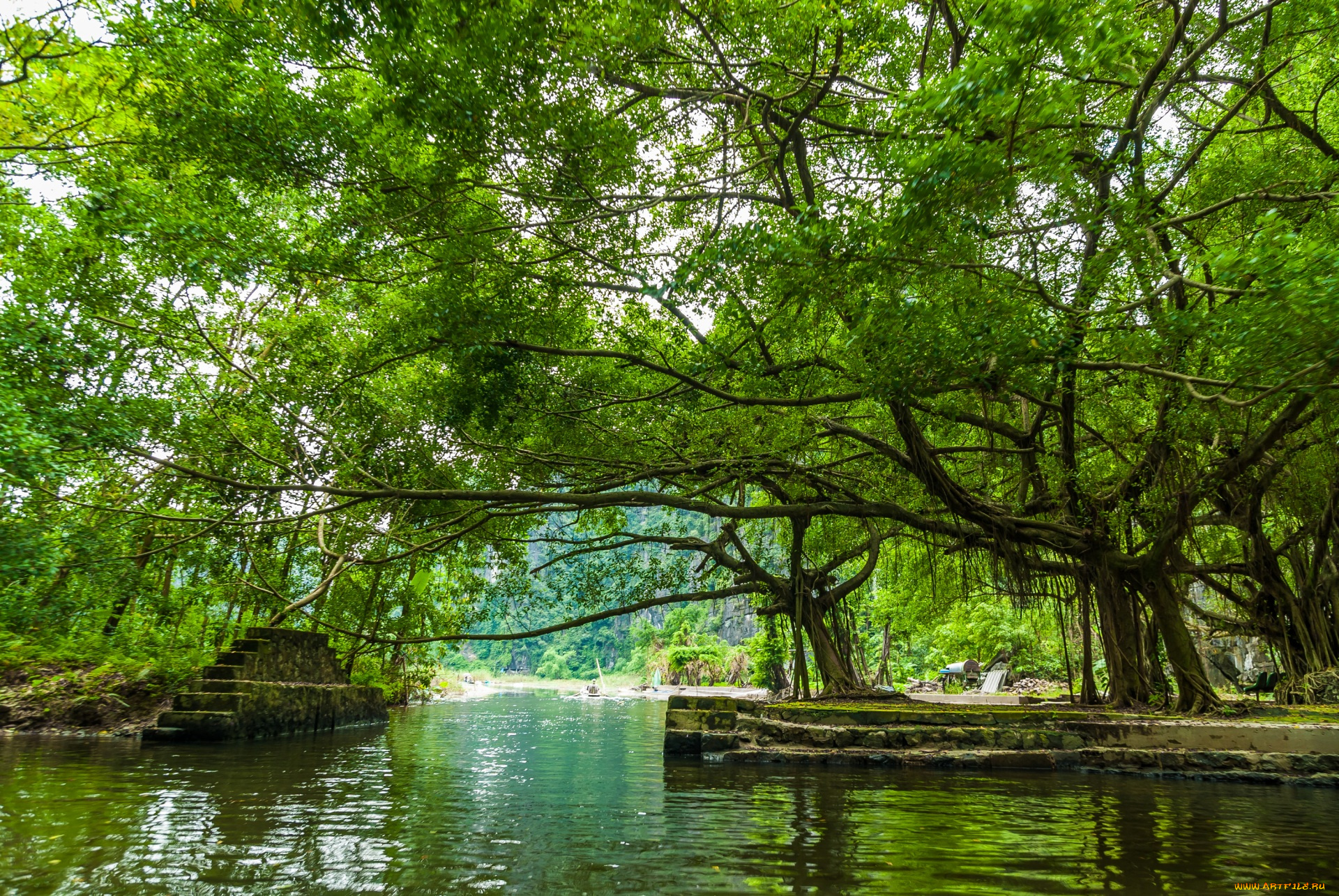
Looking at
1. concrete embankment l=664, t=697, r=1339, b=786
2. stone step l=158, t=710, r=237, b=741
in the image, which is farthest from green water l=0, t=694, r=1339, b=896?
stone step l=158, t=710, r=237, b=741

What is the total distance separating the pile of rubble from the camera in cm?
2317

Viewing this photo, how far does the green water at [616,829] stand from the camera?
363 centimetres

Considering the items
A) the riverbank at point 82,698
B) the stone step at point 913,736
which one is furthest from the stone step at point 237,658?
the stone step at point 913,736

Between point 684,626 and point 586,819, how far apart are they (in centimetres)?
4442

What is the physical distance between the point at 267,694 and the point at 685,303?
29.3ft

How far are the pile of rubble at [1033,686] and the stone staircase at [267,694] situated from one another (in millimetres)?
20111

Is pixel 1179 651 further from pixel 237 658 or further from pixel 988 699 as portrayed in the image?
pixel 237 658

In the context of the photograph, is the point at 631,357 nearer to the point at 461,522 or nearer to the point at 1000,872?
the point at 461,522

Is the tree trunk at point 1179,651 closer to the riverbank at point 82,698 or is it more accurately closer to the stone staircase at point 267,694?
the stone staircase at point 267,694

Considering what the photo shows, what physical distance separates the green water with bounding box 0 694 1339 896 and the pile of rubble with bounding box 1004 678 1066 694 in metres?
17.4

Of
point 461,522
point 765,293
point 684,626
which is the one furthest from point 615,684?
point 765,293

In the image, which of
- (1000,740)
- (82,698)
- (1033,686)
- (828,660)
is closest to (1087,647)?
(1000,740)

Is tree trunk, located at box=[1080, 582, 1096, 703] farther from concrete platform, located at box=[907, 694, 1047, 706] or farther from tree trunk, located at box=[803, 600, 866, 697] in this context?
tree trunk, located at box=[803, 600, 866, 697]

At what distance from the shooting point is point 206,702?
9984mm
